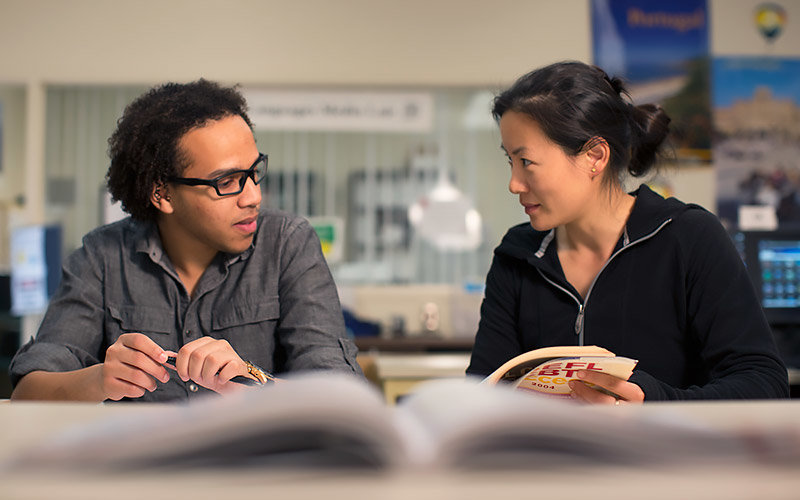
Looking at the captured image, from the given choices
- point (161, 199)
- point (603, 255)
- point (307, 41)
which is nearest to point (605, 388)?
point (603, 255)

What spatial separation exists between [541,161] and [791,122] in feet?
13.2

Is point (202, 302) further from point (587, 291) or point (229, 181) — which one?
point (587, 291)

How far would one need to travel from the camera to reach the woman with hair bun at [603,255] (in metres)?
1.42

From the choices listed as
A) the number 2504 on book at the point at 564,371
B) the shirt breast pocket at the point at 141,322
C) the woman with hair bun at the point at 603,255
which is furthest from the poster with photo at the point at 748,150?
the shirt breast pocket at the point at 141,322

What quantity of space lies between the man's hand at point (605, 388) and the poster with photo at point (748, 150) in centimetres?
401

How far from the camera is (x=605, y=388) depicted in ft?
3.71

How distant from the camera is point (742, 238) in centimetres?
296

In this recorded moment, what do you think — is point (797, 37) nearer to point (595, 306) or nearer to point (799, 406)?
point (595, 306)

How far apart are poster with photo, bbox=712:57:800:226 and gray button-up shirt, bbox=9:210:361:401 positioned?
12.9ft

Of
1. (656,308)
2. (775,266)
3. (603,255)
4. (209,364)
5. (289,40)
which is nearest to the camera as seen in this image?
(209,364)

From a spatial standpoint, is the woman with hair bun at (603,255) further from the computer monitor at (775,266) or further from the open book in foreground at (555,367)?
the computer monitor at (775,266)

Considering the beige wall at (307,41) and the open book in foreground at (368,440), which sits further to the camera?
the beige wall at (307,41)

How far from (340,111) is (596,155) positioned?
3.31 m

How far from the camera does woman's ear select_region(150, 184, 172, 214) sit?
160 cm
